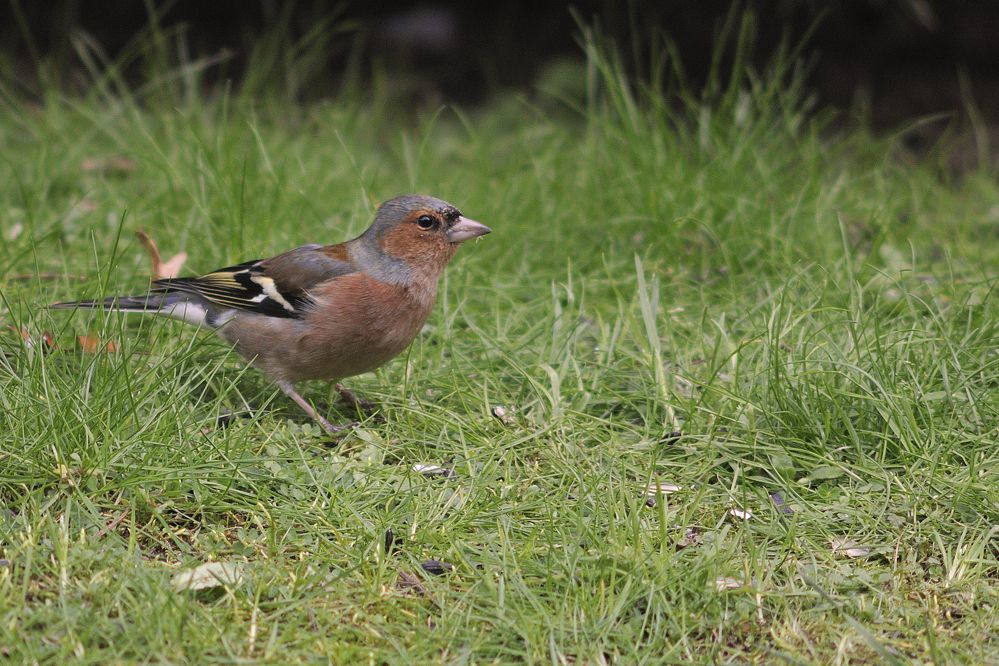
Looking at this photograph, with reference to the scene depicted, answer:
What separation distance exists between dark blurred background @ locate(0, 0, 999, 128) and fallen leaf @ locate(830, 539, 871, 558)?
4824 millimetres

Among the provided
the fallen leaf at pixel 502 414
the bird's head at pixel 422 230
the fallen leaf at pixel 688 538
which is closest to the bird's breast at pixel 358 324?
the bird's head at pixel 422 230

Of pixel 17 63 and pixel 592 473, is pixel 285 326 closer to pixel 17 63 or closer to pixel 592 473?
pixel 592 473

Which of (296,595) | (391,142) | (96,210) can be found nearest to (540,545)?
(296,595)

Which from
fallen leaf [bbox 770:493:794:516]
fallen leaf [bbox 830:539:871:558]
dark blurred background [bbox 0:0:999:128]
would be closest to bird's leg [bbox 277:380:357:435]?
fallen leaf [bbox 770:493:794:516]

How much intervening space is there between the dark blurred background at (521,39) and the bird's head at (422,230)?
3459 millimetres

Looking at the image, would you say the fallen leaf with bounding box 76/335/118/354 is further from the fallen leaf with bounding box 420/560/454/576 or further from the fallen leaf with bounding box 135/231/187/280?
the fallen leaf with bounding box 420/560/454/576

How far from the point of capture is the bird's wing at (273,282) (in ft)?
12.6

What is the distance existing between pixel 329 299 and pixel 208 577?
4.41 ft

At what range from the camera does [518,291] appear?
180 inches

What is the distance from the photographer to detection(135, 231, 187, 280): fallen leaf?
4.29 meters

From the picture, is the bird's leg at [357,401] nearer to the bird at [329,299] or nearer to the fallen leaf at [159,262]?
the bird at [329,299]

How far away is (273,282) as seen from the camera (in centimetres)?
392

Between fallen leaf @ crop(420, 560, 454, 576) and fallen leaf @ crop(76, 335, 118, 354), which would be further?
fallen leaf @ crop(76, 335, 118, 354)

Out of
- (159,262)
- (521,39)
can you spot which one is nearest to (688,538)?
(159,262)
